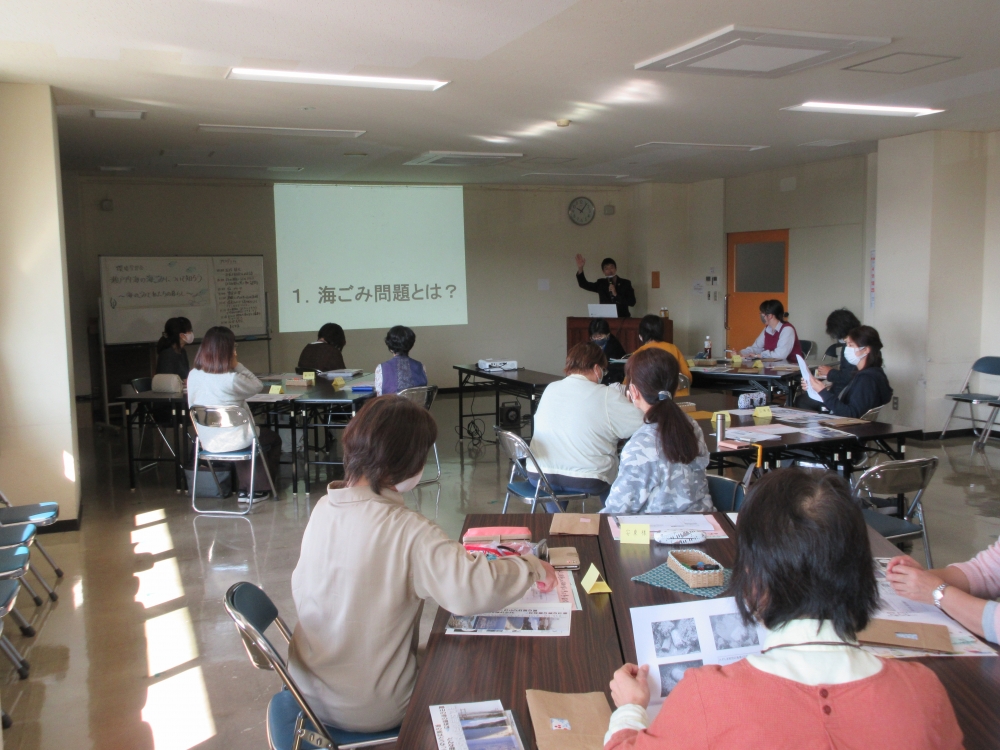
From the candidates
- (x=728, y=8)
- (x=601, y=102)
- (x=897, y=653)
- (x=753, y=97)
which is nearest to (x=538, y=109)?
(x=601, y=102)

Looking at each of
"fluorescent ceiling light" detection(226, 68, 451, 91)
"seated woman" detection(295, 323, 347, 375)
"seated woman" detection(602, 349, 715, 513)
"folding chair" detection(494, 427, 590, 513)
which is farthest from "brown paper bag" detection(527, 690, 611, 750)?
"seated woman" detection(295, 323, 347, 375)

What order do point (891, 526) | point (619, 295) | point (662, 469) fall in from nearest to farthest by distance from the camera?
point (662, 469), point (891, 526), point (619, 295)

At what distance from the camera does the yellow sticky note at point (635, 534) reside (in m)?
2.32

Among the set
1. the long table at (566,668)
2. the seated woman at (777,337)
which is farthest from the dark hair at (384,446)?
the seated woman at (777,337)

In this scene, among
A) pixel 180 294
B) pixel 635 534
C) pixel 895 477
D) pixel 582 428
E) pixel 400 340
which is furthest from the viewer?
pixel 180 294

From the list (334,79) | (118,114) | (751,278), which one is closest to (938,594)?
(334,79)

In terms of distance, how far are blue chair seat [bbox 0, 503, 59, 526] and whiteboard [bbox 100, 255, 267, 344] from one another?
Result: 4.92 m

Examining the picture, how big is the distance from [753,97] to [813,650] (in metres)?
4.79

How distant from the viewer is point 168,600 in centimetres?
381

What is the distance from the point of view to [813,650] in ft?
3.74

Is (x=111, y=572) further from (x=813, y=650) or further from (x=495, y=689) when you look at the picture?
(x=813, y=650)

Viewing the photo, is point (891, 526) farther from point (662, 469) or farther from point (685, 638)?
point (685, 638)

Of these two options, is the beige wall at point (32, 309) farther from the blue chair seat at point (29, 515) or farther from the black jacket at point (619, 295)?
the black jacket at point (619, 295)

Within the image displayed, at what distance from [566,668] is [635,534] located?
774 mm
